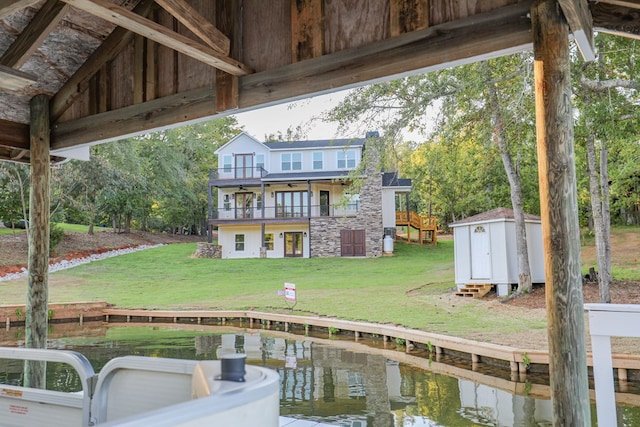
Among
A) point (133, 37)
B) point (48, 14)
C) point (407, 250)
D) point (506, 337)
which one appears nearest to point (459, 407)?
point (506, 337)

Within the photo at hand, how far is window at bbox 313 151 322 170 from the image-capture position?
25.2m

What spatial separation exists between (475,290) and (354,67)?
1108cm

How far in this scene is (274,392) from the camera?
0.96m

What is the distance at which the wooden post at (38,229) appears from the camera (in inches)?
181

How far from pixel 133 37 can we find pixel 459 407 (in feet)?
16.8

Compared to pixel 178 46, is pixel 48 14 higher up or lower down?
higher up

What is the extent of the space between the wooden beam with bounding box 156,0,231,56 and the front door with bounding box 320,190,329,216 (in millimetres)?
21178

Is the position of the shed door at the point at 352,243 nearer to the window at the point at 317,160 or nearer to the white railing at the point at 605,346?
the window at the point at 317,160

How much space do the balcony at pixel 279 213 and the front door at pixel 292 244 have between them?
1135mm

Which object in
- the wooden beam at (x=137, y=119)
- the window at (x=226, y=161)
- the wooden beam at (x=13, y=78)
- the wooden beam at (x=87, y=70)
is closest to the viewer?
the wooden beam at (x=13, y=78)

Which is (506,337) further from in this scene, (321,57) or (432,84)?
(321,57)

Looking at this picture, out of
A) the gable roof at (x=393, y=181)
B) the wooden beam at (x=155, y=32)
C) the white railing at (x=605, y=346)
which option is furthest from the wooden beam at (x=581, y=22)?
the gable roof at (x=393, y=181)

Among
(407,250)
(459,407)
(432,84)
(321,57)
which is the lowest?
(459,407)

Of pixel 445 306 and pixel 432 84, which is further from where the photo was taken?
pixel 445 306
